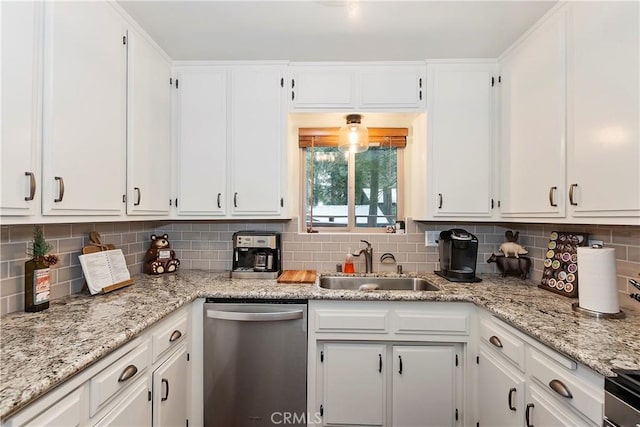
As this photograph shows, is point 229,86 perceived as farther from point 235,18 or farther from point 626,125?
point 626,125

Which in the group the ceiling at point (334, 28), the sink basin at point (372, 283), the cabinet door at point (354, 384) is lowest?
the cabinet door at point (354, 384)

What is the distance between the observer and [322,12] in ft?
5.16

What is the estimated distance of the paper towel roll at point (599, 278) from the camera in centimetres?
127

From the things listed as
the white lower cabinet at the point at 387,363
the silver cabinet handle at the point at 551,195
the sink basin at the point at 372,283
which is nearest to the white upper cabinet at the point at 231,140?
the sink basin at the point at 372,283

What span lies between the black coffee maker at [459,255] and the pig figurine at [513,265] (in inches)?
8.6

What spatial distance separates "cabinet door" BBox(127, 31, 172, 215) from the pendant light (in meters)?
1.24

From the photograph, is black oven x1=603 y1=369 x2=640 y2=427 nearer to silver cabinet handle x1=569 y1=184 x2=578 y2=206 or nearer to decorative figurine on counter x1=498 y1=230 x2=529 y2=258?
silver cabinet handle x1=569 y1=184 x2=578 y2=206

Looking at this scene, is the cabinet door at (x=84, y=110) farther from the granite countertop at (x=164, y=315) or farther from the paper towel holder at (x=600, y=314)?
the paper towel holder at (x=600, y=314)

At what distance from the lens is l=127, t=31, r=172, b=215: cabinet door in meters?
1.70

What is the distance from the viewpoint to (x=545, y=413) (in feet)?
3.84

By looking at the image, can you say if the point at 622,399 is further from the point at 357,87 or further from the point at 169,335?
the point at 357,87

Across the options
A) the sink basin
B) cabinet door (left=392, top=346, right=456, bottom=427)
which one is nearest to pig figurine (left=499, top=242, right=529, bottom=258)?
the sink basin

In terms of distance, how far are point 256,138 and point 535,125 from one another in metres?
1.69

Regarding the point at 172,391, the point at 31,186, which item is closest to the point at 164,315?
the point at 172,391
